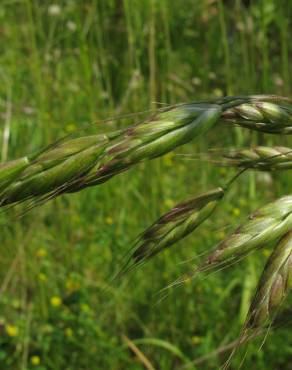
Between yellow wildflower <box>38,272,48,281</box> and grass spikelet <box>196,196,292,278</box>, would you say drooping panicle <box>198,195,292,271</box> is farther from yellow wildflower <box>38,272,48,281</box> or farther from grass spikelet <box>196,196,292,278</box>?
yellow wildflower <box>38,272,48,281</box>

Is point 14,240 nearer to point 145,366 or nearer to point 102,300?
point 102,300

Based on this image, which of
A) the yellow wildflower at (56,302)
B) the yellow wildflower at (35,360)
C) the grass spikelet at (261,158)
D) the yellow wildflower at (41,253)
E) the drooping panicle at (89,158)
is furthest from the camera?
the yellow wildflower at (41,253)

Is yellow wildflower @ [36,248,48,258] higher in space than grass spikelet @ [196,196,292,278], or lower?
lower

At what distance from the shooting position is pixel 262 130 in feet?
2.15

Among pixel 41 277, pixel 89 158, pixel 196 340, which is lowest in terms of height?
pixel 196 340

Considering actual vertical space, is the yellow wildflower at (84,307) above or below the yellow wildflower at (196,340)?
above

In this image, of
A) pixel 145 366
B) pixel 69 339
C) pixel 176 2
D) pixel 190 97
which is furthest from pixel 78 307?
pixel 176 2

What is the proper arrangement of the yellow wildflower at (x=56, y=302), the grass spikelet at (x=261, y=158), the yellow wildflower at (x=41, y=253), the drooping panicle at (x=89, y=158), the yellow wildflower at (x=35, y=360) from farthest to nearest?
the yellow wildflower at (x=41, y=253), the yellow wildflower at (x=56, y=302), the yellow wildflower at (x=35, y=360), the grass spikelet at (x=261, y=158), the drooping panicle at (x=89, y=158)

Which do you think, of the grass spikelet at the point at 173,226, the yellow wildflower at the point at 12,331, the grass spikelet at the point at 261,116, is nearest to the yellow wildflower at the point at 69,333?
the yellow wildflower at the point at 12,331

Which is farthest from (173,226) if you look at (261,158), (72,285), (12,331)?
(72,285)

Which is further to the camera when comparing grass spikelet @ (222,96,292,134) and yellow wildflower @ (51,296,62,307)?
yellow wildflower @ (51,296,62,307)

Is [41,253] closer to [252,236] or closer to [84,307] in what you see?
[84,307]

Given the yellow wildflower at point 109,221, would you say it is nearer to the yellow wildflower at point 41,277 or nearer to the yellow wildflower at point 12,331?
the yellow wildflower at point 41,277

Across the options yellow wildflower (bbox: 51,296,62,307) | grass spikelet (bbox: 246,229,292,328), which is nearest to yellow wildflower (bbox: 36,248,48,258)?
yellow wildflower (bbox: 51,296,62,307)
